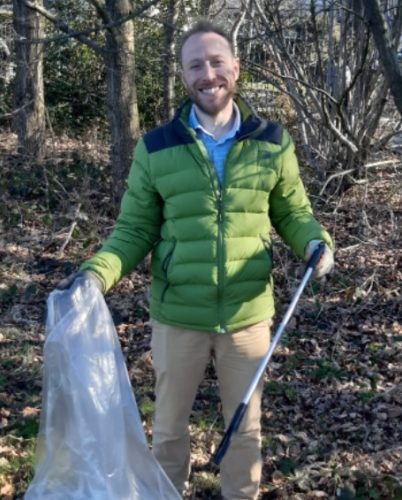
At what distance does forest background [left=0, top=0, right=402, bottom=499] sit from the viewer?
14.5 feet

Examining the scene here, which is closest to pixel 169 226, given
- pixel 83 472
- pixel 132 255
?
pixel 132 255

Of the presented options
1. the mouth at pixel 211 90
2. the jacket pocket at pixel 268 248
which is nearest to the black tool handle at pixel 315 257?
the jacket pocket at pixel 268 248

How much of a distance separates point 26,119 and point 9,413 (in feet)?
19.7

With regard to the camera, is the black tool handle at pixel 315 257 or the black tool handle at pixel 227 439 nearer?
the black tool handle at pixel 227 439

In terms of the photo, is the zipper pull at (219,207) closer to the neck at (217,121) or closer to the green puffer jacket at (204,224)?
the green puffer jacket at (204,224)

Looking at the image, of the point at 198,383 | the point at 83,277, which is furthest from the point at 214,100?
the point at 198,383

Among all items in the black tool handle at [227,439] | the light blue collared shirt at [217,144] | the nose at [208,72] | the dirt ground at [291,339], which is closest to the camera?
the black tool handle at [227,439]

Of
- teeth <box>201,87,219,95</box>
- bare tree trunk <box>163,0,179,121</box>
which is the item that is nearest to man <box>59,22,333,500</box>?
teeth <box>201,87,219,95</box>

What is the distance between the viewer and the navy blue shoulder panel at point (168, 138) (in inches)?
117

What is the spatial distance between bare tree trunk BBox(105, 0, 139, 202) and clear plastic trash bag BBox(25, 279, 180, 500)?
14.8 ft

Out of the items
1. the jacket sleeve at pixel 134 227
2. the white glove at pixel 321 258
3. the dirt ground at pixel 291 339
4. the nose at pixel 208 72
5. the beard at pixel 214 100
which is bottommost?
the dirt ground at pixel 291 339

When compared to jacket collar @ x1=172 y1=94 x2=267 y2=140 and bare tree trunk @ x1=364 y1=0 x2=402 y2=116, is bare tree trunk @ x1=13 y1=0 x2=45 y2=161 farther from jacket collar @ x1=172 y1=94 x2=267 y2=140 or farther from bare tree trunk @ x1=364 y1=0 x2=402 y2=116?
jacket collar @ x1=172 y1=94 x2=267 y2=140

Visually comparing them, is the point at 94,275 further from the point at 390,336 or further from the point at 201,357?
the point at 390,336

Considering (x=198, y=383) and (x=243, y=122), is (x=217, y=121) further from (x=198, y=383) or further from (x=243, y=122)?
(x=198, y=383)
